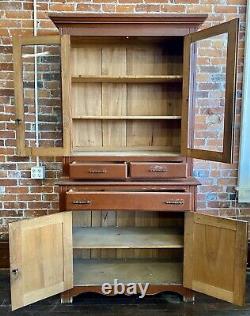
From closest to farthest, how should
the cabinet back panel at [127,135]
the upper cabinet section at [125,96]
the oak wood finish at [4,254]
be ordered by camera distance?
the upper cabinet section at [125,96], the cabinet back panel at [127,135], the oak wood finish at [4,254]

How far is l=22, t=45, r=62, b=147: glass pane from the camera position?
250 centimetres

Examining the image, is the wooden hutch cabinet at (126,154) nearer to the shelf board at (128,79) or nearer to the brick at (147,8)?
the shelf board at (128,79)

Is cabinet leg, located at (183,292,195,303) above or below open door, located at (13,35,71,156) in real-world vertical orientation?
below

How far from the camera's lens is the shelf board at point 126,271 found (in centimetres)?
238

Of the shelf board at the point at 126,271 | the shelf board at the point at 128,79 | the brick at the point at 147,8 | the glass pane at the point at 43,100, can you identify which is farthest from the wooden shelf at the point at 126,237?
the brick at the point at 147,8

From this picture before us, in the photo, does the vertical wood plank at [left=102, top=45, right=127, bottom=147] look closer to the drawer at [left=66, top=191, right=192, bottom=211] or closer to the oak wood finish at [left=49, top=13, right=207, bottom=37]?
the oak wood finish at [left=49, top=13, right=207, bottom=37]

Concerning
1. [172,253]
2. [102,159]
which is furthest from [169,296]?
[102,159]

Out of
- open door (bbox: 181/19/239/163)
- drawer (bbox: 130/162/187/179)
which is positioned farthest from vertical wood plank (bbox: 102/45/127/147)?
open door (bbox: 181/19/239/163)

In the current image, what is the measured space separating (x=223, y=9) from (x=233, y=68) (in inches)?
38.5

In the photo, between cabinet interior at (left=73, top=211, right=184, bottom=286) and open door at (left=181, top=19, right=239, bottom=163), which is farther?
cabinet interior at (left=73, top=211, right=184, bottom=286)

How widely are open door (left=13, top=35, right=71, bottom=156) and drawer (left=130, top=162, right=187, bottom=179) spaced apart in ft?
1.59

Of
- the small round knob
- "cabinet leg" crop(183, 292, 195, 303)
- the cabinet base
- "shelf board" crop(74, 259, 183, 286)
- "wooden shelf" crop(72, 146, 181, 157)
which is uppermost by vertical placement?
"wooden shelf" crop(72, 146, 181, 157)

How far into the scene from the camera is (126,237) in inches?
96.0

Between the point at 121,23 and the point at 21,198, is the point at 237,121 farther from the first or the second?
the point at 21,198
